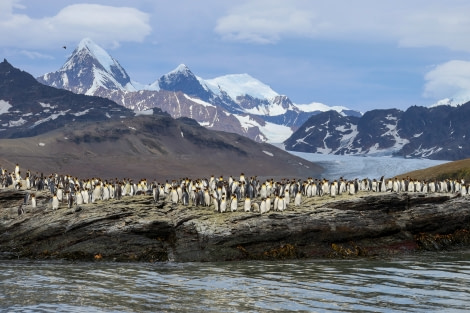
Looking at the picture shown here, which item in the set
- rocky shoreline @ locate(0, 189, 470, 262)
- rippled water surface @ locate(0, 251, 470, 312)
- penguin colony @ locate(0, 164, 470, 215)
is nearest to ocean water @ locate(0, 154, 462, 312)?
rippled water surface @ locate(0, 251, 470, 312)

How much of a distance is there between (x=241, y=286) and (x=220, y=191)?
1770 centimetres

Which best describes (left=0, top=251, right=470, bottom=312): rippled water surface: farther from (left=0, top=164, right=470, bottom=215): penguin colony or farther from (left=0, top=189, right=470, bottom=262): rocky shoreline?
(left=0, top=164, right=470, bottom=215): penguin colony

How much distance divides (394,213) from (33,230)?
84.2ft

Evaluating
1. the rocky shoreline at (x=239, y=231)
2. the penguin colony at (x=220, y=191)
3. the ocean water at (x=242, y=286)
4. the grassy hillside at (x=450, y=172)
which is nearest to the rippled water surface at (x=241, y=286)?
the ocean water at (x=242, y=286)

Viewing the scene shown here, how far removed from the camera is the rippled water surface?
26688 millimetres

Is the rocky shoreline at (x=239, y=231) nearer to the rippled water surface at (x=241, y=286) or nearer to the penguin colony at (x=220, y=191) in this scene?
the penguin colony at (x=220, y=191)

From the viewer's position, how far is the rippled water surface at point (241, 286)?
1051 inches

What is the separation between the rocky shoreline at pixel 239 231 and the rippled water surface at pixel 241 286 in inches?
78.6

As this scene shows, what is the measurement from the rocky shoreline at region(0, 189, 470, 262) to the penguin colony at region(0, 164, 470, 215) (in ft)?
3.56

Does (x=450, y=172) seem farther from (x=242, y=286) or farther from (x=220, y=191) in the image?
(x=242, y=286)

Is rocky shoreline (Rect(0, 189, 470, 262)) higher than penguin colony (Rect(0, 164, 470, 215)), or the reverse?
penguin colony (Rect(0, 164, 470, 215))

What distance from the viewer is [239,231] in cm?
4212

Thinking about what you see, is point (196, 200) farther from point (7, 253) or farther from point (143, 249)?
point (7, 253)

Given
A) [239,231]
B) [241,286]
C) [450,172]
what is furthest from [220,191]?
[450,172]
